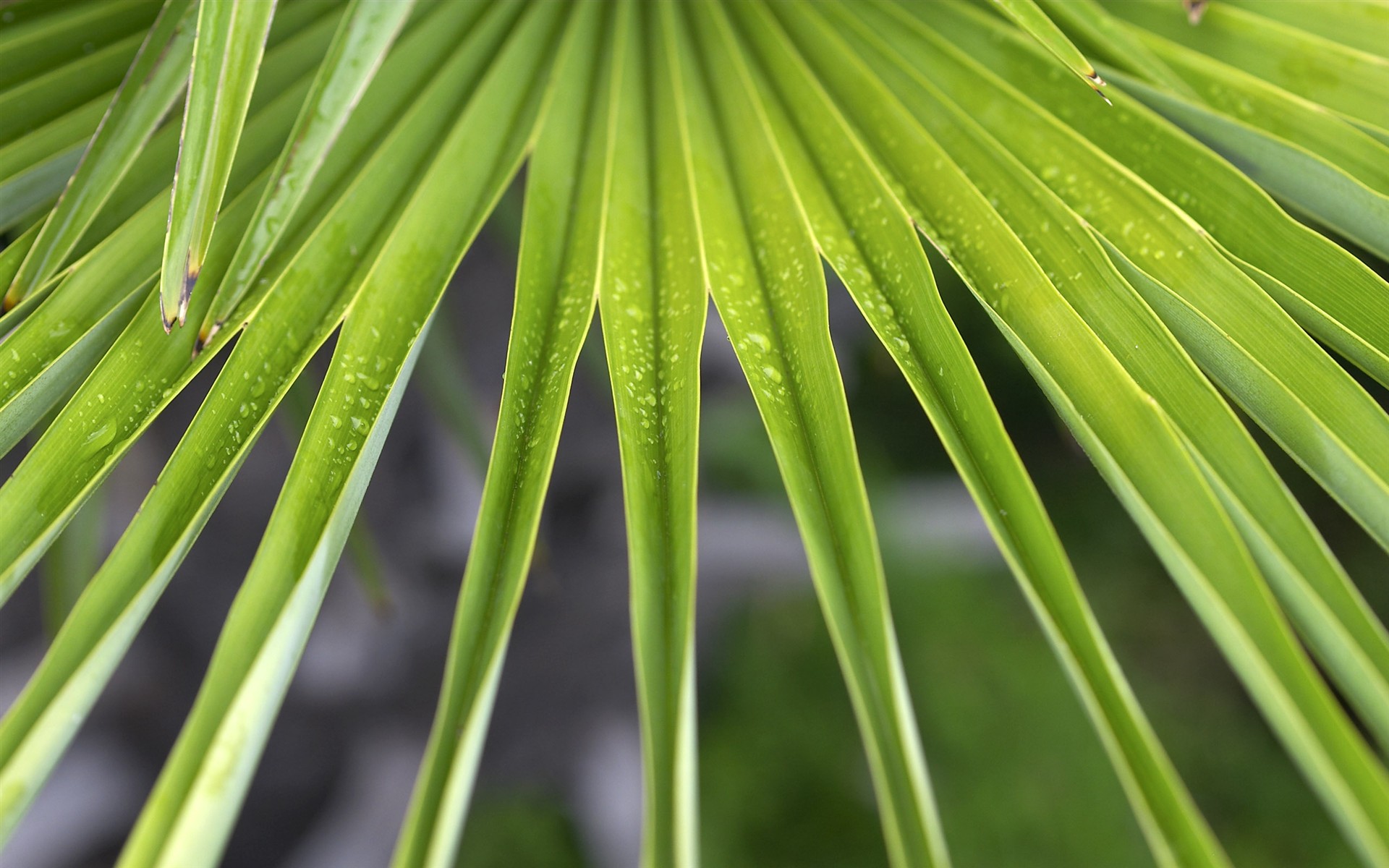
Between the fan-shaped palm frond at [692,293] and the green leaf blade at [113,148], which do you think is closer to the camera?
the fan-shaped palm frond at [692,293]

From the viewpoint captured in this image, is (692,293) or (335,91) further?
(692,293)

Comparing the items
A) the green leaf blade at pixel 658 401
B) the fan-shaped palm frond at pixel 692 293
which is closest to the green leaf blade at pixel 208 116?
the fan-shaped palm frond at pixel 692 293

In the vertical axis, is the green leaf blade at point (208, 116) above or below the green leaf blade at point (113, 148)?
Answer: below

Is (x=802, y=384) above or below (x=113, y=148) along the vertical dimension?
below

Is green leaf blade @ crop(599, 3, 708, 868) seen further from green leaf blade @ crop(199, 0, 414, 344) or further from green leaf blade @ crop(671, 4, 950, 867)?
green leaf blade @ crop(199, 0, 414, 344)

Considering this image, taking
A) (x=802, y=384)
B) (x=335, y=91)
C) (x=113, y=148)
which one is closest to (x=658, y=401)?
(x=802, y=384)

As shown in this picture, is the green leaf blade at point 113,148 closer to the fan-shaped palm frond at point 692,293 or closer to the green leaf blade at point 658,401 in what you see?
the fan-shaped palm frond at point 692,293

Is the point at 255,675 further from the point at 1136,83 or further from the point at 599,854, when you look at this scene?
the point at 599,854

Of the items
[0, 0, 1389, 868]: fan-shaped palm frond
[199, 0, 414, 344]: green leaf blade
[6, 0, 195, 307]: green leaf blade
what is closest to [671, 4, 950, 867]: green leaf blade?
[0, 0, 1389, 868]: fan-shaped palm frond

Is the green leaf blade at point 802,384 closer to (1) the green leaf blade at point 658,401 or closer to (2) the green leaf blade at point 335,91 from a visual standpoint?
(1) the green leaf blade at point 658,401

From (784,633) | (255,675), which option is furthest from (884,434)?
(255,675)

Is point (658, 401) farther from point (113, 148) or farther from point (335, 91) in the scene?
point (113, 148)
